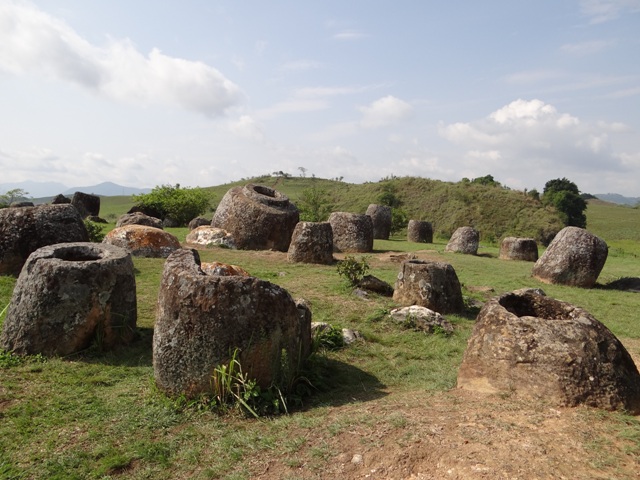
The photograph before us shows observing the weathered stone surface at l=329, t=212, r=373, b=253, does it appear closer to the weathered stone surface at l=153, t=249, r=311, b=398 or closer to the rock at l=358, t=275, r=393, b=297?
the rock at l=358, t=275, r=393, b=297

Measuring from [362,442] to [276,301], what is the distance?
1914mm

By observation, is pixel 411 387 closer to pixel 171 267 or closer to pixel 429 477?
pixel 429 477

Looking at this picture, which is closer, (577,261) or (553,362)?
(553,362)

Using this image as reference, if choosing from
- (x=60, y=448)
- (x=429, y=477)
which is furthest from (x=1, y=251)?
(x=429, y=477)

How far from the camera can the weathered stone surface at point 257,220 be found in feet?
57.4

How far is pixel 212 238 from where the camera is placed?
57.1 ft

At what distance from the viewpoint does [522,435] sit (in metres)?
3.95

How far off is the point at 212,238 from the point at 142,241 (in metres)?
3.50

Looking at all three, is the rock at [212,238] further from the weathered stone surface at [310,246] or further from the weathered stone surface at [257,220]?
the weathered stone surface at [310,246]

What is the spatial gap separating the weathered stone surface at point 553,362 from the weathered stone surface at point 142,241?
1084 cm

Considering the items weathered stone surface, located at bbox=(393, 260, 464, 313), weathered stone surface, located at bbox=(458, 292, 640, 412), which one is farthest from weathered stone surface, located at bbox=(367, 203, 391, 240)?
weathered stone surface, located at bbox=(458, 292, 640, 412)

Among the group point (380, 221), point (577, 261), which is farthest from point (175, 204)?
point (577, 261)

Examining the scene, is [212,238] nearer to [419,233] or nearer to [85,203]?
[419,233]

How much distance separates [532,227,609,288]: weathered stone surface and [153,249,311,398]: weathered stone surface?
12.7 meters
